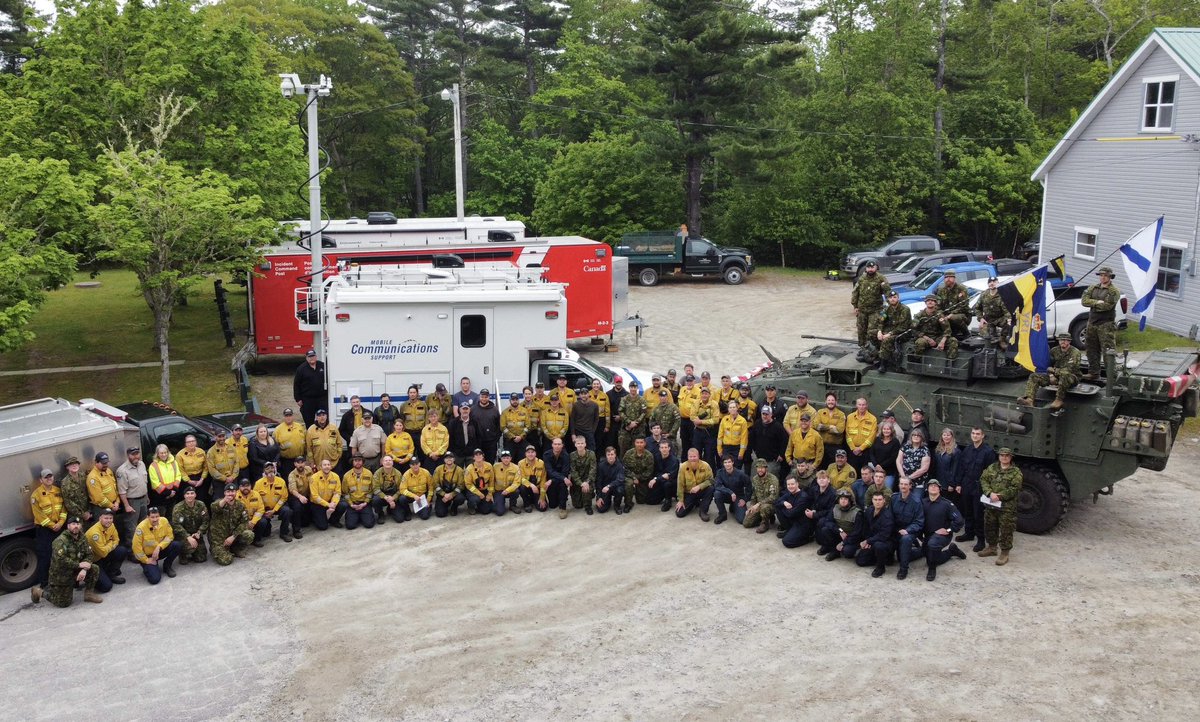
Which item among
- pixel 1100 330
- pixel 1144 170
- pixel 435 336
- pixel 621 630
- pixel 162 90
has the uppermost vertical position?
pixel 162 90

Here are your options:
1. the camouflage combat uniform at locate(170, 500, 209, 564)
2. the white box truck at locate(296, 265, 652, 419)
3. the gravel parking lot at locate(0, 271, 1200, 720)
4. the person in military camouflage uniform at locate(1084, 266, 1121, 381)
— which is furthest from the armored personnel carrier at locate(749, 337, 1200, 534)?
the camouflage combat uniform at locate(170, 500, 209, 564)

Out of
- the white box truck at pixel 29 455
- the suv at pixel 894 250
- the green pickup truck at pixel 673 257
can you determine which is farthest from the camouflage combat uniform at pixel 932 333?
the suv at pixel 894 250

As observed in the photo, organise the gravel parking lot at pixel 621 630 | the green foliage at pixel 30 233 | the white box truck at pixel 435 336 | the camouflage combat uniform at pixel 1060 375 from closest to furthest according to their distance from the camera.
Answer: the gravel parking lot at pixel 621 630 < the camouflage combat uniform at pixel 1060 375 < the white box truck at pixel 435 336 < the green foliage at pixel 30 233

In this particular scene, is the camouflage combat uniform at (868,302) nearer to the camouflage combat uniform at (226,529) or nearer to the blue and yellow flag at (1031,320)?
the blue and yellow flag at (1031,320)

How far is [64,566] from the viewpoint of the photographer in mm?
10672

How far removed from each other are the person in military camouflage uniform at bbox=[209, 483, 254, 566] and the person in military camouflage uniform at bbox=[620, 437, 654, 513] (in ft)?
14.8

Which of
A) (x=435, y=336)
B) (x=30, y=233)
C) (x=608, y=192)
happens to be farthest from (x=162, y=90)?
(x=608, y=192)

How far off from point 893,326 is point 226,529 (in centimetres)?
846

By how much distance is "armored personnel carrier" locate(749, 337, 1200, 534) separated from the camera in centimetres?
1157

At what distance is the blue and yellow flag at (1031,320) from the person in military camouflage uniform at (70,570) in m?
10.5

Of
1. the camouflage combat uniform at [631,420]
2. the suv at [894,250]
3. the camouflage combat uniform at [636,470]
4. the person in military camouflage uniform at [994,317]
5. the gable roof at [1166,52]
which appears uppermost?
the gable roof at [1166,52]

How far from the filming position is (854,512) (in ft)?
37.5

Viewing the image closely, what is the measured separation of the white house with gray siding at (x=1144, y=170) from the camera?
22109 millimetres

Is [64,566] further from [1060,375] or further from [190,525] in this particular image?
[1060,375]
